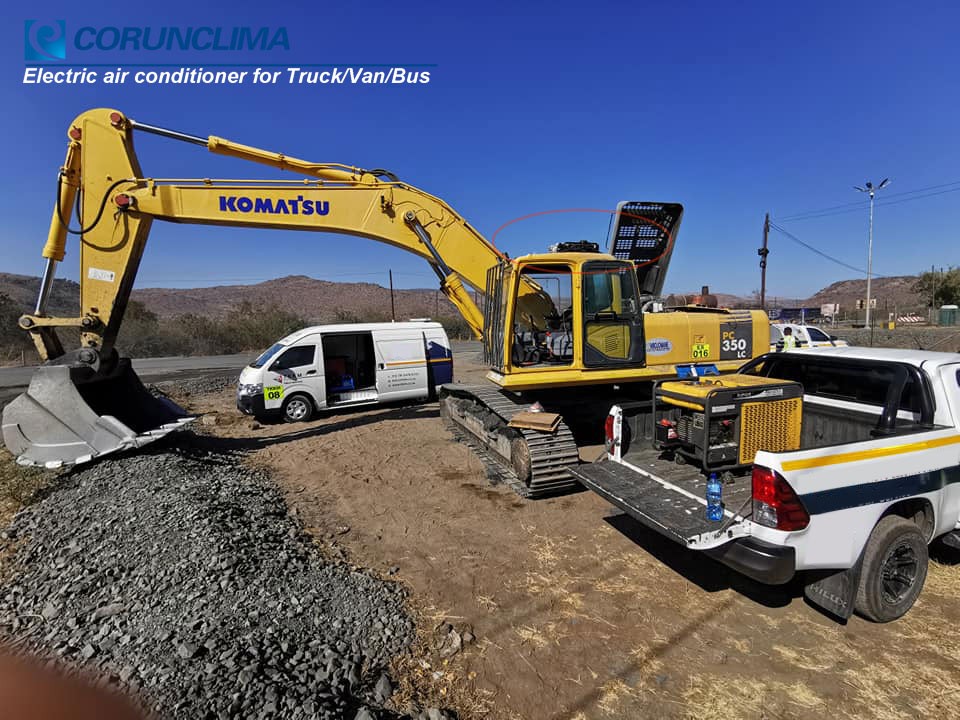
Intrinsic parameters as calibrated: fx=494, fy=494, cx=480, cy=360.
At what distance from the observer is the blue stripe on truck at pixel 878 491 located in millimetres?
3135

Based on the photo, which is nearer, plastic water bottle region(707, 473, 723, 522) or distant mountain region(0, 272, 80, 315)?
plastic water bottle region(707, 473, 723, 522)

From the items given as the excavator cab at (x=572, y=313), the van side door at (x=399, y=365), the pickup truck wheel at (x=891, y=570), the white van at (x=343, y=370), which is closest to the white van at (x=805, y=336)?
the white van at (x=343, y=370)

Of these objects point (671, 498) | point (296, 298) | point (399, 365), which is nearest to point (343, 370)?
point (399, 365)

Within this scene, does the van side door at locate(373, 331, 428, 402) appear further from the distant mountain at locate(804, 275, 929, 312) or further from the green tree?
the distant mountain at locate(804, 275, 929, 312)

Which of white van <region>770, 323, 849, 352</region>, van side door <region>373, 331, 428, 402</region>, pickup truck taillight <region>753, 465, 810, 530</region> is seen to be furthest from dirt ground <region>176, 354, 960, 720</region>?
white van <region>770, 323, 849, 352</region>

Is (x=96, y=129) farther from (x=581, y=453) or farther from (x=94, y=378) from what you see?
(x=581, y=453)

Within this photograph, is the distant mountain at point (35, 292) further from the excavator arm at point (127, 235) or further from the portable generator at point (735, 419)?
the portable generator at point (735, 419)

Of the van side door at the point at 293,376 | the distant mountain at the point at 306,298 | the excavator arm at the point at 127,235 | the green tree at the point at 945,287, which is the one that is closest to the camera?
the excavator arm at the point at 127,235

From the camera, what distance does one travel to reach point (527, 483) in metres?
6.11

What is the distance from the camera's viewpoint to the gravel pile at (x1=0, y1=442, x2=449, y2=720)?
266cm

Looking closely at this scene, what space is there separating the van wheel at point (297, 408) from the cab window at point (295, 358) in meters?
0.68

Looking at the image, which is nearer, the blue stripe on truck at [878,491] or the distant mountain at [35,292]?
the blue stripe on truck at [878,491]

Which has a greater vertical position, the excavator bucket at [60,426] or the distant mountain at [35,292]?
the distant mountain at [35,292]

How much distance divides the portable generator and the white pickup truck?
0.12 meters
